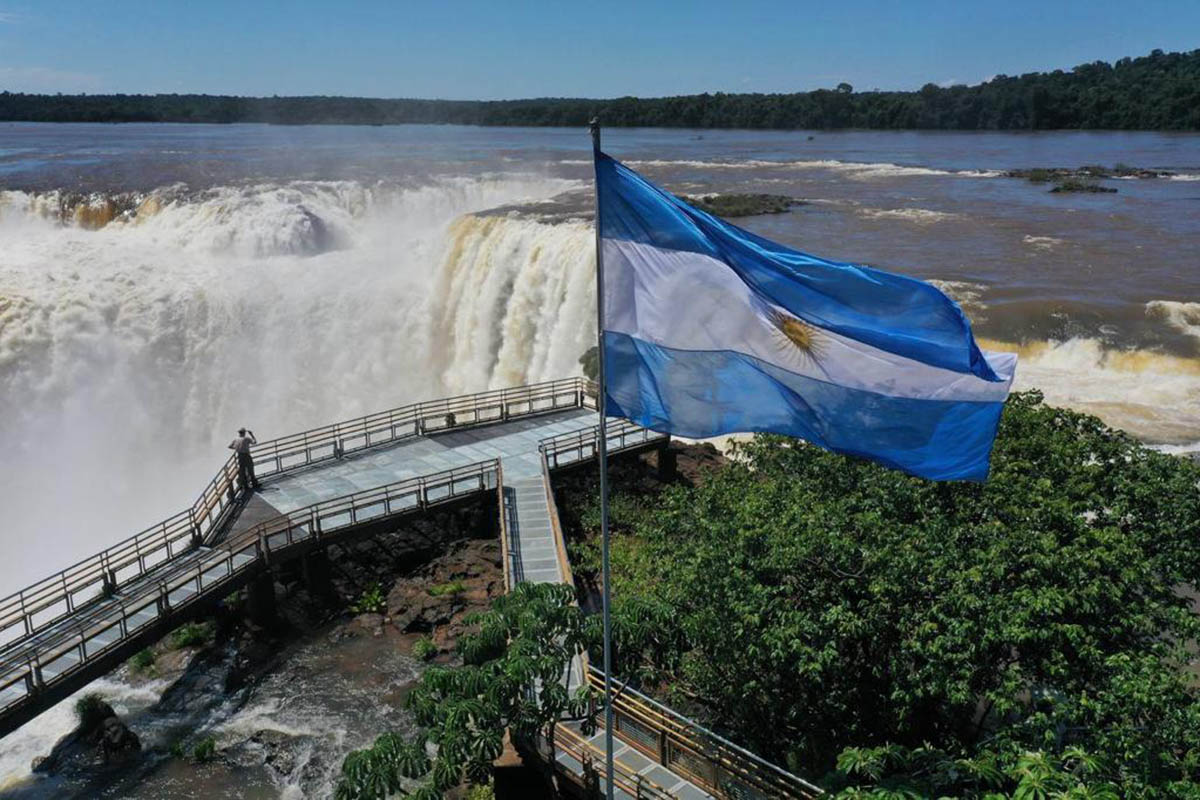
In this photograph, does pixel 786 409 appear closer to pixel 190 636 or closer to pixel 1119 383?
pixel 190 636

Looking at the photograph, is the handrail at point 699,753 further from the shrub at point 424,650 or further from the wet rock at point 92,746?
the wet rock at point 92,746

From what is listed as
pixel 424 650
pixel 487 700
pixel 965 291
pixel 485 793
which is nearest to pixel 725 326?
pixel 487 700

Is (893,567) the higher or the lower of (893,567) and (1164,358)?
the higher

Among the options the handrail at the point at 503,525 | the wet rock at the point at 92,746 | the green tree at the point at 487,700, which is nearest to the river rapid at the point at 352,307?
the wet rock at the point at 92,746

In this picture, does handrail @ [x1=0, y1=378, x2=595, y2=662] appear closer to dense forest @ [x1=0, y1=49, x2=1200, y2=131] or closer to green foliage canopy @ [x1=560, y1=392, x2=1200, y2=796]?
green foliage canopy @ [x1=560, y1=392, x2=1200, y2=796]

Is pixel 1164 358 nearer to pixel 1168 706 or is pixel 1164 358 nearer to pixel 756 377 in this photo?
pixel 1168 706

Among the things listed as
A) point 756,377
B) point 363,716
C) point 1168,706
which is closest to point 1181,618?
point 1168,706
